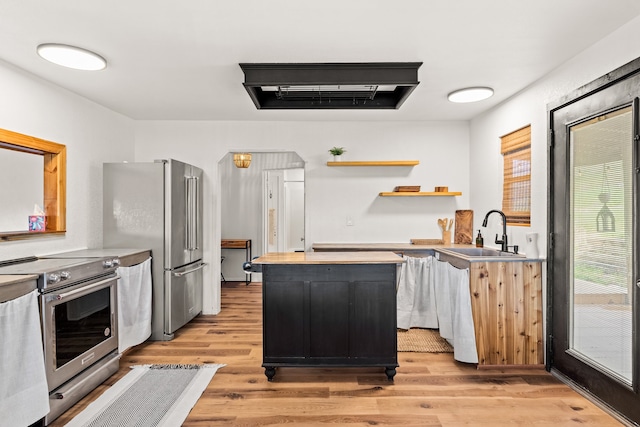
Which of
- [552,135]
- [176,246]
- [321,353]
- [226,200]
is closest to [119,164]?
[176,246]

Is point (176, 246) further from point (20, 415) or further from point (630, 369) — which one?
point (630, 369)

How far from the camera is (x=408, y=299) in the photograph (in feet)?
13.7

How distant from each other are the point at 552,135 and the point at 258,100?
2440 mm

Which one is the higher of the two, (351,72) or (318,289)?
(351,72)

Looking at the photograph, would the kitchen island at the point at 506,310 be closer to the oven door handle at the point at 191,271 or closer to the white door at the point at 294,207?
the oven door handle at the point at 191,271

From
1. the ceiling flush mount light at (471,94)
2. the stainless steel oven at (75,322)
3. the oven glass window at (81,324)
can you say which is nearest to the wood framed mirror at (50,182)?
the stainless steel oven at (75,322)

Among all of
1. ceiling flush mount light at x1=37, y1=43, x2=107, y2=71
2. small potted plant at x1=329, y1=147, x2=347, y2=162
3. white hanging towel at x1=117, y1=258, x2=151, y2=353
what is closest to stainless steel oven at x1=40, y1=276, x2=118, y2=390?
white hanging towel at x1=117, y1=258, x2=151, y2=353

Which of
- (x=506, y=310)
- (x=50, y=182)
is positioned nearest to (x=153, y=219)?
(x=50, y=182)

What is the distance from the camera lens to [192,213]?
4219 mm

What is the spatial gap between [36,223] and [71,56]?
1.39m

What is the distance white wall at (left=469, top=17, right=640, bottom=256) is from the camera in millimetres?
2406

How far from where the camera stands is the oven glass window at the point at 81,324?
245 centimetres

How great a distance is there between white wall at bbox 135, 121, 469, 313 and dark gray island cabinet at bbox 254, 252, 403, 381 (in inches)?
73.6

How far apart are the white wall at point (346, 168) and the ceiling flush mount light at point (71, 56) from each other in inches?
73.1
